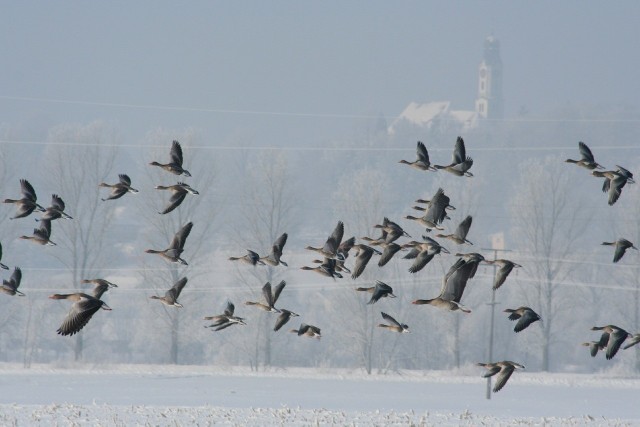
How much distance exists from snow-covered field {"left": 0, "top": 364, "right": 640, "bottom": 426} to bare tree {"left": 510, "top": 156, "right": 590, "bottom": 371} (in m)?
8.11

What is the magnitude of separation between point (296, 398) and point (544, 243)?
3521 cm

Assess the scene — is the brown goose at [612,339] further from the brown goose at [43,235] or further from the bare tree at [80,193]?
the bare tree at [80,193]

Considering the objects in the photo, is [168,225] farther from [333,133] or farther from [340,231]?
[333,133]

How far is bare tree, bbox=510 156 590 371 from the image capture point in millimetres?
Result: 64125

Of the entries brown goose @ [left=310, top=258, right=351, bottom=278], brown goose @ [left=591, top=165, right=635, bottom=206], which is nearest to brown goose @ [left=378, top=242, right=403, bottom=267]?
brown goose @ [left=310, top=258, right=351, bottom=278]

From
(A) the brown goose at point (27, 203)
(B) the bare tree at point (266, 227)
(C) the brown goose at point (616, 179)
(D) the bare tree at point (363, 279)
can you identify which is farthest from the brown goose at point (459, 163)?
(B) the bare tree at point (266, 227)

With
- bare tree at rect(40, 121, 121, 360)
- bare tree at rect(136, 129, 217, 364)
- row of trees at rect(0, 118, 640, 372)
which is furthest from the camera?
bare tree at rect(40, 121, 121, 360)

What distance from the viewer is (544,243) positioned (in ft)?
221

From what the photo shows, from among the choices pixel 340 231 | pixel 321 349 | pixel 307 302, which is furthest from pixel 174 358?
pixel 340 231

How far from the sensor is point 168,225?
2384 inches

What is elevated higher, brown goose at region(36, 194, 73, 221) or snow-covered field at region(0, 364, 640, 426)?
brown goose at region(36, 194, 73, 221)

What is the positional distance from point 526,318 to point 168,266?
47.9 meters

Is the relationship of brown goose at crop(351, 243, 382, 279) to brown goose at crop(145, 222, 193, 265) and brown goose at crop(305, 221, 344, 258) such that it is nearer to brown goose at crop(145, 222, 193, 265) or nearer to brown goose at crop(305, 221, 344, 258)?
brown goose at crop(305, 221, 344, 258)

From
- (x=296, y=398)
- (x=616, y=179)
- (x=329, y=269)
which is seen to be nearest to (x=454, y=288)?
(x=329, y=269)
